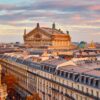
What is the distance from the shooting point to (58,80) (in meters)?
88.1

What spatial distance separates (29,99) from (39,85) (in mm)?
14137

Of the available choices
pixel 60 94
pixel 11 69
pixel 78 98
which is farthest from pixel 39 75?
pixel 11 69

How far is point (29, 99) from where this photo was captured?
88500 mm

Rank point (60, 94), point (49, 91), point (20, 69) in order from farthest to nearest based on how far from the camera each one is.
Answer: point (20, 69) < point (49, 91) < point (60, 94)

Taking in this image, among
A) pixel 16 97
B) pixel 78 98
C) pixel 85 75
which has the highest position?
pixel 85 75

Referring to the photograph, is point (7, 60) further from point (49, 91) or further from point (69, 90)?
point (69, 90)

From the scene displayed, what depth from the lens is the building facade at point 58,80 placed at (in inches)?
2869

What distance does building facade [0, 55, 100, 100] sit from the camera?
72.9 metres

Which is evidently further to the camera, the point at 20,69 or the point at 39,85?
the point at 20,69

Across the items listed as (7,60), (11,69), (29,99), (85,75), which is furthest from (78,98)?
(7,60)

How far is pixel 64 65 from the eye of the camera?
95438 millimetres

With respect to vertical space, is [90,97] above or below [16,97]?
above

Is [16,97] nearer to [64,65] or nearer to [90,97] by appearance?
[64,65]

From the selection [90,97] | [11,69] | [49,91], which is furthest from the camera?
[11,69]
